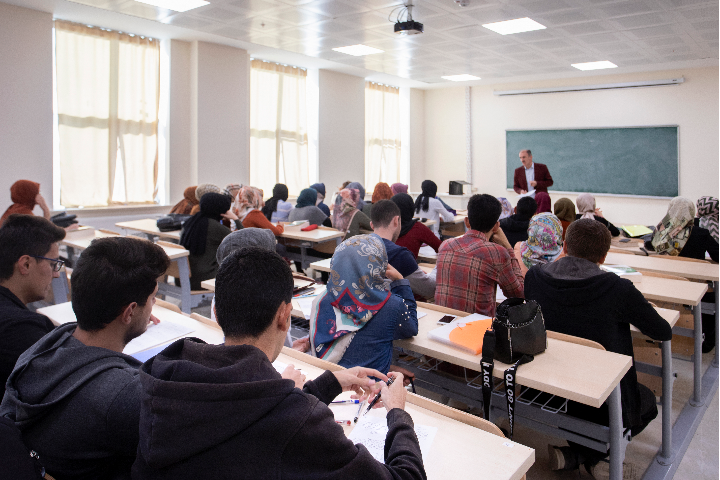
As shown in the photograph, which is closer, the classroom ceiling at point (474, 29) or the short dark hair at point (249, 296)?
the short dark hair at point (249, 296)

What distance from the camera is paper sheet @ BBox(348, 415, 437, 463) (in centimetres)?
138

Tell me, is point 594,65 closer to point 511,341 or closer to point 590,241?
point 590,241

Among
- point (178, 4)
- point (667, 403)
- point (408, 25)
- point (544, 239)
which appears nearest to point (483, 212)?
point (544, 239)

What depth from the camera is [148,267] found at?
1.47 metres

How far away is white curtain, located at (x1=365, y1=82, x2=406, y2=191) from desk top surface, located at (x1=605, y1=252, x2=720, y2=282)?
24.1 feet

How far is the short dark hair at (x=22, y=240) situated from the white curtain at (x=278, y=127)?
22.0ft

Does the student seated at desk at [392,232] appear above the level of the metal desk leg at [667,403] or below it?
above

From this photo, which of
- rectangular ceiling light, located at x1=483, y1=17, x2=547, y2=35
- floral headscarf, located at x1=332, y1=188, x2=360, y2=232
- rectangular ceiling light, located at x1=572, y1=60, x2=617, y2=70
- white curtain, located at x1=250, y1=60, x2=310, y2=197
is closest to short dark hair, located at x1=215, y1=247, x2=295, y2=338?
floral headscarf, located at x1=332, y1=188, x2=360, y2=232

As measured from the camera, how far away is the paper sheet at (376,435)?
1.38 meters

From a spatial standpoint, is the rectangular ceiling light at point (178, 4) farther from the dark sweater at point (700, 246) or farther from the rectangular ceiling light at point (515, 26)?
the dark sweater at point (700, 246)

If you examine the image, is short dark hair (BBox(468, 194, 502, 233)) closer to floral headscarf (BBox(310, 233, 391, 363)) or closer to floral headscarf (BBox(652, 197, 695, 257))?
floral headscarf (BBox(310, 233, 391, 363))

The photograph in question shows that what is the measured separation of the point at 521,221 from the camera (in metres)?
Result: 4.57

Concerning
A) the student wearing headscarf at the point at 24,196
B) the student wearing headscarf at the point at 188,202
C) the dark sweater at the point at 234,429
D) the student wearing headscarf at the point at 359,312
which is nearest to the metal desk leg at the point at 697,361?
the student wearing headscarf at the point at 359,312

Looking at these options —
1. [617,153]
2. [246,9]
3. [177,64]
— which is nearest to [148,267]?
[246,9]
